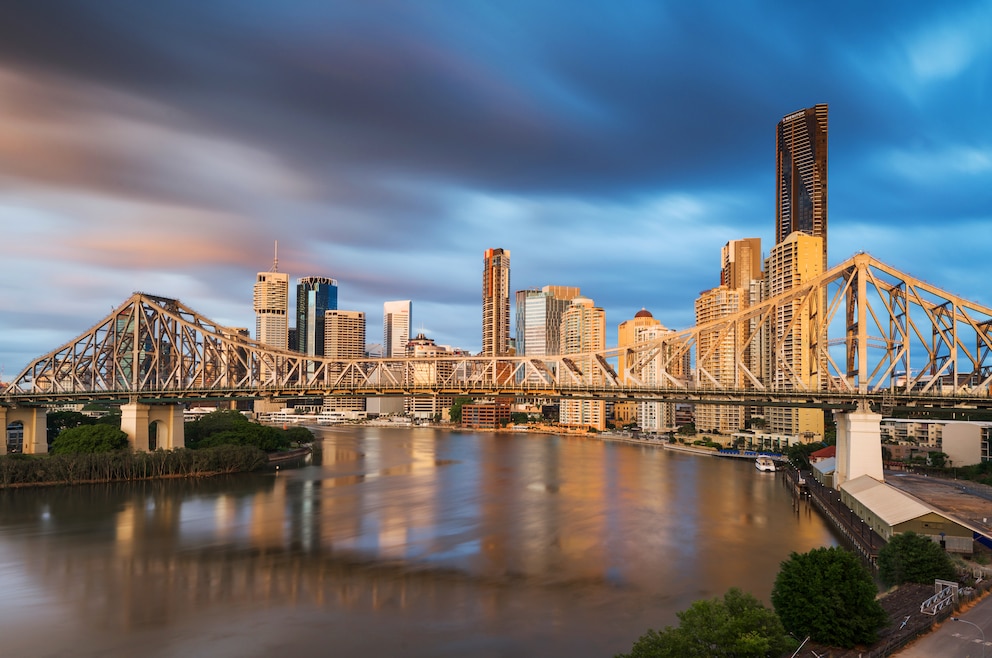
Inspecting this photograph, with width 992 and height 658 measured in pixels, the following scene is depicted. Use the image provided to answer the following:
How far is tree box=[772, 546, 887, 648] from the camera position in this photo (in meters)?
14.9

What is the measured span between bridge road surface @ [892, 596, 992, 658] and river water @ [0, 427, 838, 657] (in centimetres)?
630

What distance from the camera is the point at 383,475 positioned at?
166 ft

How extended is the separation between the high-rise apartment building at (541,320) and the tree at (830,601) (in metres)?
163

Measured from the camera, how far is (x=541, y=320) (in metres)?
186

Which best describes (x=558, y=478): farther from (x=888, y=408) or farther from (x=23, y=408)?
(x=23, y=408)

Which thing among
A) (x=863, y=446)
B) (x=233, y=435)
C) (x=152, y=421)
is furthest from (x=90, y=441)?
(x=863, y=446)

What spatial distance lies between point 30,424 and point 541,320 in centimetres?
14086

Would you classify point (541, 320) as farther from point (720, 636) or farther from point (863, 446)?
point (720, 636)

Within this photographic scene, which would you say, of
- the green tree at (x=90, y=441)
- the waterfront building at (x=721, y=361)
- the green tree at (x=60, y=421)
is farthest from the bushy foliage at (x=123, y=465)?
the waterfront building at (x=721, y=361)

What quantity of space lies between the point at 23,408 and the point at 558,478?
41481mm

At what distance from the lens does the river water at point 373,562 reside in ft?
58.9

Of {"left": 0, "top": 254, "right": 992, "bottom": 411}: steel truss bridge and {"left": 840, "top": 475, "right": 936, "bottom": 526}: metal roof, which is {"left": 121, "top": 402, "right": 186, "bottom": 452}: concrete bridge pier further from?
{"left": 840, "top": 475, "right": 936, "bottom": 526}: metal roof

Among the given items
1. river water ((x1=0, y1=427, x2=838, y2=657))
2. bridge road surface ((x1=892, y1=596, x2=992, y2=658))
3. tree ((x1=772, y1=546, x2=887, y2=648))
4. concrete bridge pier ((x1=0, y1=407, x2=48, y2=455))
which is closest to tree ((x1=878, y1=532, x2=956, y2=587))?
bridge road surface ((x1=892, y1=596, x2=992, y2=658))

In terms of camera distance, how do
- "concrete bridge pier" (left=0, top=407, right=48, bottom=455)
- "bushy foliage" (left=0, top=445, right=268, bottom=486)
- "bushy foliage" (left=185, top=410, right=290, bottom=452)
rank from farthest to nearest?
"bushy foliage" (left=185, top=410, right=290, bottom=452) → "concrete bridge pier" (left=0, top=407, right=48, bottom=455) → "bushy foliage" (left=0, top=445, right=268, bottom=486)
